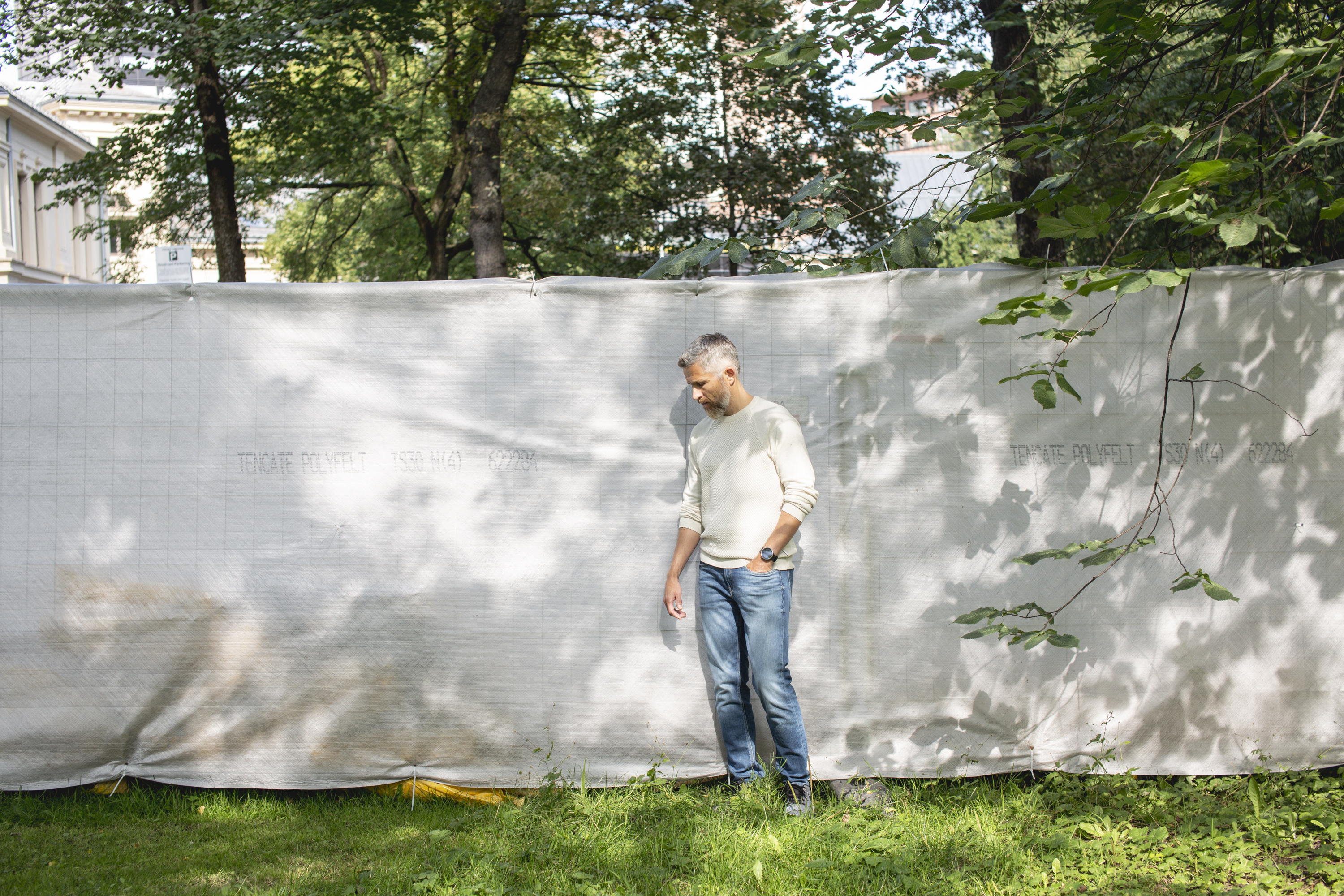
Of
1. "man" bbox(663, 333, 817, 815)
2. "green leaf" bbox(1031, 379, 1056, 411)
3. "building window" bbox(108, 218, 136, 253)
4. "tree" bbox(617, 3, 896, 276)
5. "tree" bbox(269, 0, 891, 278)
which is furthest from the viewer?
"building window" bbox(108, 218, 136, 253)

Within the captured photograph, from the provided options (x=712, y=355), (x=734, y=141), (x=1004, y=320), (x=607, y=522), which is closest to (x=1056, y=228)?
(x=1004, y=320)

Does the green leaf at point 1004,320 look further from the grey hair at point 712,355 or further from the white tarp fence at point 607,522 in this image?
the grey hair at point 712,355

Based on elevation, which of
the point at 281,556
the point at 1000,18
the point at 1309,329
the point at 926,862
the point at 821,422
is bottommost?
the point at 926,862

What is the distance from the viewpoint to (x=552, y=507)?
4469 mm

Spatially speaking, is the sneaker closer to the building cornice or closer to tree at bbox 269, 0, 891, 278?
tree at bbox 269, 0, 891, 278

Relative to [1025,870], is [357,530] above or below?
above

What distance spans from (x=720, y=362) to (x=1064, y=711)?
2150 mm

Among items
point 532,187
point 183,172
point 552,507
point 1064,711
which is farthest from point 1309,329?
point 183,172

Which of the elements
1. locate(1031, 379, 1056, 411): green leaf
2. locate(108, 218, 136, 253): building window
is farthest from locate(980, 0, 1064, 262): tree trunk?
locate(108, 218, 136, 253): building window

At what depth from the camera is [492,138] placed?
12242mm

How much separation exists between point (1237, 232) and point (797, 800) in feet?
8.70

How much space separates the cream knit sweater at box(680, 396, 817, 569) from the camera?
4.11 m

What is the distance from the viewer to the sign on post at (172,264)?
502 cm

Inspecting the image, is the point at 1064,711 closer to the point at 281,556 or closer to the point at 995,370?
the point at 995,370
